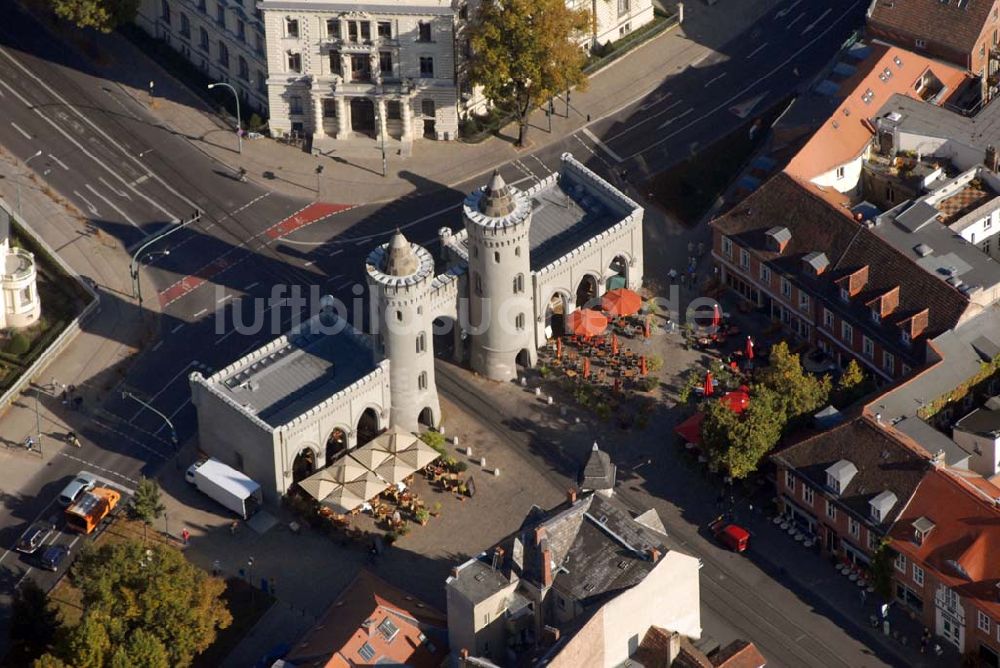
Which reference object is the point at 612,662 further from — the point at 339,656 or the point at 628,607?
the point at 339,656

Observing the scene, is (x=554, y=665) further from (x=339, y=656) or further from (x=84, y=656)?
(x=84, y=656)

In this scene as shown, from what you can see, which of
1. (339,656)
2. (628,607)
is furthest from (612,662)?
(339,656)

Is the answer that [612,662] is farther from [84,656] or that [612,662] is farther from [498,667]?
[84,656]

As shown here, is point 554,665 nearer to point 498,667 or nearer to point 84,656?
point 498,667

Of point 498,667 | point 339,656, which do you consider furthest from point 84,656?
point 498,667

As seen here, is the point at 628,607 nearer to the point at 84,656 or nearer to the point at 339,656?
the point at 339,656

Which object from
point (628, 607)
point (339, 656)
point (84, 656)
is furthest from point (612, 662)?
point (84, 656)

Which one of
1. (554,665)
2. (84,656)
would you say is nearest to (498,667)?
(554,665)
